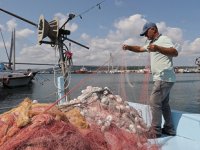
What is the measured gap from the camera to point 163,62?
492cm

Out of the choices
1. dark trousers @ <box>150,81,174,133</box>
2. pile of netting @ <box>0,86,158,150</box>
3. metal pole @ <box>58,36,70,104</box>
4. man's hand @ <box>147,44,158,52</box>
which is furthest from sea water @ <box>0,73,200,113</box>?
man's hand @ <box>147,44,158,52</box>

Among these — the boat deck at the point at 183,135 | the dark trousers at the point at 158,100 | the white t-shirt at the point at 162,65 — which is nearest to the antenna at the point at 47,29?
the white t-shirt at the point at 162,65

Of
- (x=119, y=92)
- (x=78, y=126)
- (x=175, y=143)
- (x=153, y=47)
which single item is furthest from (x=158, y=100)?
(x=119, y=92)

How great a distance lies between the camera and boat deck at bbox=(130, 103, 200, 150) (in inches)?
187

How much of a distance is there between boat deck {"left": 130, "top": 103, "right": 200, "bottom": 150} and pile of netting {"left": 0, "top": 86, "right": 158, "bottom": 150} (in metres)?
0.37

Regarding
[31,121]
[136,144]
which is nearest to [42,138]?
[31,121]

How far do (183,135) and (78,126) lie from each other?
210 centimetres

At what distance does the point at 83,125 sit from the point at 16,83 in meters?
49.1

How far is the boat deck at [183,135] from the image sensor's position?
4.76m

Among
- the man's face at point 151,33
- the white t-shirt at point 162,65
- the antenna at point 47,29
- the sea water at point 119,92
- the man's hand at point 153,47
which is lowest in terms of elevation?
the sea water at point 119,92

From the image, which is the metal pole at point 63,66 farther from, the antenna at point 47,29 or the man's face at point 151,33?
the man's face at point 151,33

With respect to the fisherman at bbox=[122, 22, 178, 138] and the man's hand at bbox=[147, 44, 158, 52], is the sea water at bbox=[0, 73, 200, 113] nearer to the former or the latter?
the fisherman at bbox=[122, 22, 178, 138]

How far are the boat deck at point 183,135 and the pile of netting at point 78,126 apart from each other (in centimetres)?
37

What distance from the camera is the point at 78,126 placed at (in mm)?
4137
